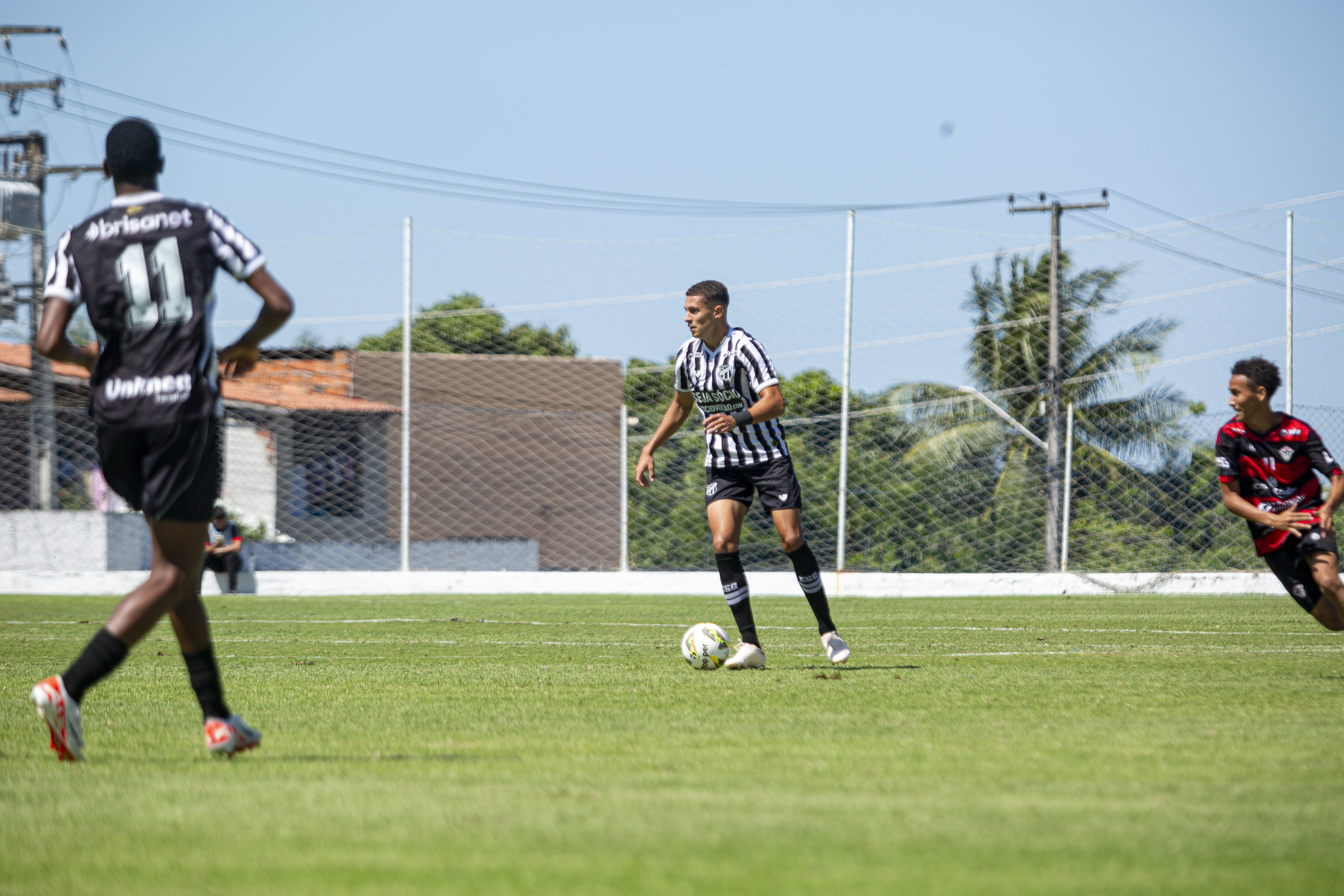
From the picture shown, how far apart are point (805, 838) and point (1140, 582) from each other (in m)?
14.6

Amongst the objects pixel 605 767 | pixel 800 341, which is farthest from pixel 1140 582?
pixel 605 767

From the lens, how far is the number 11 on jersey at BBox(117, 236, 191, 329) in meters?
4.29

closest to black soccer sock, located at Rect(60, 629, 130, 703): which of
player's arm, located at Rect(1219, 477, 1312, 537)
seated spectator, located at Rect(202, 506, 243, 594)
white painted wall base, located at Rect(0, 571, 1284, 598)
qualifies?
player's arm, located at Rect(1219, 477, 1312, 537)

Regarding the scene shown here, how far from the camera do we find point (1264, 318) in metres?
16.6

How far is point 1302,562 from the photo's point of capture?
7.03m

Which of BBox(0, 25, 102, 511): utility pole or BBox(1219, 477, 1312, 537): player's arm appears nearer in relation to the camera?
BBox(1219, 477, 1312, 537): player's arm

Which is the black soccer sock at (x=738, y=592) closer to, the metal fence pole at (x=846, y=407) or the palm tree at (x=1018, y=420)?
the metal fence pole at (x=846, y=407)

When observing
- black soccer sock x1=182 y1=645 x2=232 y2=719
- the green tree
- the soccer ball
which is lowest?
the soccer ball

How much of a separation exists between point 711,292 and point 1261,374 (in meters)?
2.97

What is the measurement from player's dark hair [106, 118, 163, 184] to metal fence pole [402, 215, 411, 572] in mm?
13193

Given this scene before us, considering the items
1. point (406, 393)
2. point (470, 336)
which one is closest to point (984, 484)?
point (406, 393)

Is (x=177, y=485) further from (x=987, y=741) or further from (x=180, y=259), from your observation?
(x=987, y=741)

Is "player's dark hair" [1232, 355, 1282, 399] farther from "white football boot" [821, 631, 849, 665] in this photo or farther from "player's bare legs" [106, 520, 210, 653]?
"player's bare legs" [106, 520, 210, 653]

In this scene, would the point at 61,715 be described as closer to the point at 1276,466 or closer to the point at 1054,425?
the point at 1276,466
